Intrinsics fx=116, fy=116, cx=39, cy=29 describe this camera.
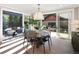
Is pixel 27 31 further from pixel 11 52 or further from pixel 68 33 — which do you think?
pixel 68 33

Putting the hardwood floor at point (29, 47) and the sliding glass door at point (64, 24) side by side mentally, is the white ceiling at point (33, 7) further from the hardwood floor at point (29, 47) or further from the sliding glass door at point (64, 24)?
the hardwood floor at point (29, 47)

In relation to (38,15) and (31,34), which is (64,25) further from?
(31,34)

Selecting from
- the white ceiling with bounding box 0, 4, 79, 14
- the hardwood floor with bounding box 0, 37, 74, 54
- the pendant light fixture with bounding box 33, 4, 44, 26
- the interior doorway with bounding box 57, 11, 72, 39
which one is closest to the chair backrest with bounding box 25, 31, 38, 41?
the hardwood floor with bounding box 0, 37, 74, 54

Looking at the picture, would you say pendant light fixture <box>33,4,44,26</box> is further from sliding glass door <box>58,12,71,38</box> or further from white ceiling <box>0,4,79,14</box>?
sliding glass door <box>58,12,71,38</box>

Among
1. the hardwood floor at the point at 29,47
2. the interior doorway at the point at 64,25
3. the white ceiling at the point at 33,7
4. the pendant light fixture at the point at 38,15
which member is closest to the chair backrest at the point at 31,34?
the hardwood floor at the point at 29,47

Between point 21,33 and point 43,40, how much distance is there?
62 cm

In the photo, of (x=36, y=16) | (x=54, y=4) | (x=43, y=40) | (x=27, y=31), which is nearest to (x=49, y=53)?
(x=43, y=40)

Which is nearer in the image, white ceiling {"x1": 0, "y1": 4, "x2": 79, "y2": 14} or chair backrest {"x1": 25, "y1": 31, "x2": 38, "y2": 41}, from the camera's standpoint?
white ceiling {"x1": 0, "y1": 4, "x2": 79, "y2": 14}

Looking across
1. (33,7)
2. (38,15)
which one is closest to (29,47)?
(38,15)

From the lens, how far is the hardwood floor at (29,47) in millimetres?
3041

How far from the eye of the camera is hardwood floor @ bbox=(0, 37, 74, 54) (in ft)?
9.98

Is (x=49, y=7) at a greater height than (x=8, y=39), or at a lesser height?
greater

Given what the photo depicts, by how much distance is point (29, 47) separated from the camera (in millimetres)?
3113
